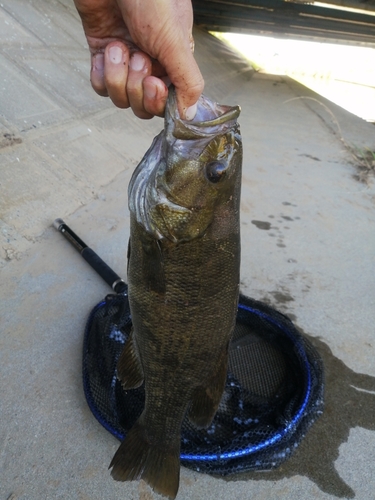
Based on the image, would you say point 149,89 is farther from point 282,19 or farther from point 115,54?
point 282,19

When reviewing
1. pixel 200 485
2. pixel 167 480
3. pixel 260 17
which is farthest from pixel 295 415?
pixel 260 17

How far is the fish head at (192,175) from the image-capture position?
1.60 meters

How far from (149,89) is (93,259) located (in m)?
1.79

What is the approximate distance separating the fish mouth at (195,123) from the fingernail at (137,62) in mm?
156

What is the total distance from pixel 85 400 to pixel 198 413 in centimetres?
78

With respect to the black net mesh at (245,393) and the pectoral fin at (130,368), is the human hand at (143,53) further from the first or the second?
the black net mesh at (245,393)

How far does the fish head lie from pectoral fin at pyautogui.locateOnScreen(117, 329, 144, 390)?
0.63 meters

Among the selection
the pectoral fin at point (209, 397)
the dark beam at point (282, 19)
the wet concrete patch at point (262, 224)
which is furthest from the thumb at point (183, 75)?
the dark beam at point (282, 19)

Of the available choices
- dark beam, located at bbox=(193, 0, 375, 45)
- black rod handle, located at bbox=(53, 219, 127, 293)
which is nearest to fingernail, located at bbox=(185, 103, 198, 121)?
black rod handle, located at bbox=(53, 219, 127, 293)

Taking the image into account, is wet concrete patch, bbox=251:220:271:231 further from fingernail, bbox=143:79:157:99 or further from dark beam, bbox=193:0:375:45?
dark beam, bbox=193:0:375:45

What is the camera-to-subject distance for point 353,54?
83.5 ft

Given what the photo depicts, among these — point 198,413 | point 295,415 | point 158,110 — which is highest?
point 158,110

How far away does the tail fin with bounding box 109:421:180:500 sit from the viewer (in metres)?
1.76

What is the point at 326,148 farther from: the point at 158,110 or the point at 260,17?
the point at 260,17
